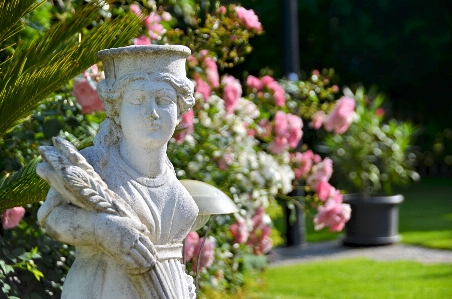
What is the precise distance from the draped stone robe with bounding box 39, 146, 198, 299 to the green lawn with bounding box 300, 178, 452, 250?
283 inches

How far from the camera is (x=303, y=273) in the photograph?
8258mm

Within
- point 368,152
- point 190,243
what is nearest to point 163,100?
point 190,243

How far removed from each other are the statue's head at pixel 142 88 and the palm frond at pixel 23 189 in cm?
94

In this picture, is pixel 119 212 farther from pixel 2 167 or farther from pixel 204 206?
pixel 2 167

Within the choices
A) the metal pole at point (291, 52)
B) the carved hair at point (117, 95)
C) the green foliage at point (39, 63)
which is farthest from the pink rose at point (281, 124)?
the carved hair at point (117, 95)

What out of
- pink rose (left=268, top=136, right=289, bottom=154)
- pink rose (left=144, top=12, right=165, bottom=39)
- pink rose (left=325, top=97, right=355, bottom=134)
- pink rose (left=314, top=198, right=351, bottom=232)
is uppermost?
pink rose (left=144, top=12, right=165, bottom=39)

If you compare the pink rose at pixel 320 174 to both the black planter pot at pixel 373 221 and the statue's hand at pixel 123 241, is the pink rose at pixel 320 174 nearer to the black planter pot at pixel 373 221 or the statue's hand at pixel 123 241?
the statue's hand at pixel 123 241

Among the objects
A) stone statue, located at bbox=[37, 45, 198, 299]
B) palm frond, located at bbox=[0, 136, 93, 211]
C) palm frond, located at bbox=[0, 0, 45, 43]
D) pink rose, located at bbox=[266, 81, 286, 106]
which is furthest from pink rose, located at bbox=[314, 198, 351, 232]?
stone statue, located at bbox=[37, 45, 198, 299]

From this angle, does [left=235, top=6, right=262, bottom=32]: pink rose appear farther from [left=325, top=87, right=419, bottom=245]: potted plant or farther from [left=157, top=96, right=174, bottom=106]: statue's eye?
[left=325, top=87, right=419, bottom=245]: potted plant

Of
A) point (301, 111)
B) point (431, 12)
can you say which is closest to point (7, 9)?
point (301, 111)

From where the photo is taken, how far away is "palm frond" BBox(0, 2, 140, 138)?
3.62m

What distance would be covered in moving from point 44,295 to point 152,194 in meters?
1.85

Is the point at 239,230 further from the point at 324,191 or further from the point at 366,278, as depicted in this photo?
the point at 366,278

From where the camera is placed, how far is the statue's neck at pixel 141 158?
2.85 metres
